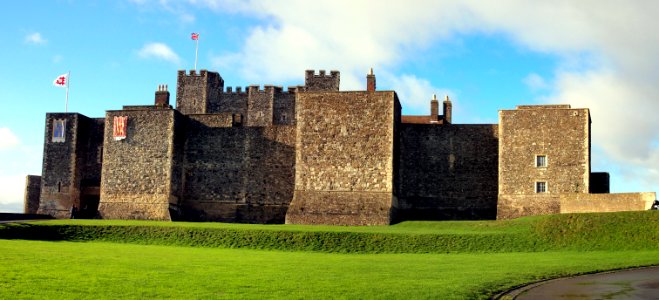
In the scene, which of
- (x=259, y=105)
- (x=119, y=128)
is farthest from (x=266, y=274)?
(x=259, y=105)

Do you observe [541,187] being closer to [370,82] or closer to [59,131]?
[370,82]

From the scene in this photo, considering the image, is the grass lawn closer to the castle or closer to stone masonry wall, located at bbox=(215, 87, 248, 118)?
the castle

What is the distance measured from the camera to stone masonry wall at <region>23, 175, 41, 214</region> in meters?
61.6

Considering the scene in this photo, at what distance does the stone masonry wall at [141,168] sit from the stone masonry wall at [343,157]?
9.21 metres

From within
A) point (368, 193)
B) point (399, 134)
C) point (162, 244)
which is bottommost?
point (162, 244)

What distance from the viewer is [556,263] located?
96.0ft

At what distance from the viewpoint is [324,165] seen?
50.1m

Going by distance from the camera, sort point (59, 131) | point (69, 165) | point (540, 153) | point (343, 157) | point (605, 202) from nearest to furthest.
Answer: point (605, 202) → point (540, 153) → point (343, 157) → point (69, 165) → point (59, 131)

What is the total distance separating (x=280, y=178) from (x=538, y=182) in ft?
55.8

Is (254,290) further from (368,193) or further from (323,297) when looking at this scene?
(368,193)

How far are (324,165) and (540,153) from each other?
1363cm

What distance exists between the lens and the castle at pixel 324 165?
160 feet

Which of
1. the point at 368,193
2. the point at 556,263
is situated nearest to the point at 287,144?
the point at 368,193

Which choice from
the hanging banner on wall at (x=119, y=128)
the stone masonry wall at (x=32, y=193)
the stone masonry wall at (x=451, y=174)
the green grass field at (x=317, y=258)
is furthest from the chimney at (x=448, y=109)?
the stone masonry wall at (x=32, y=193)
